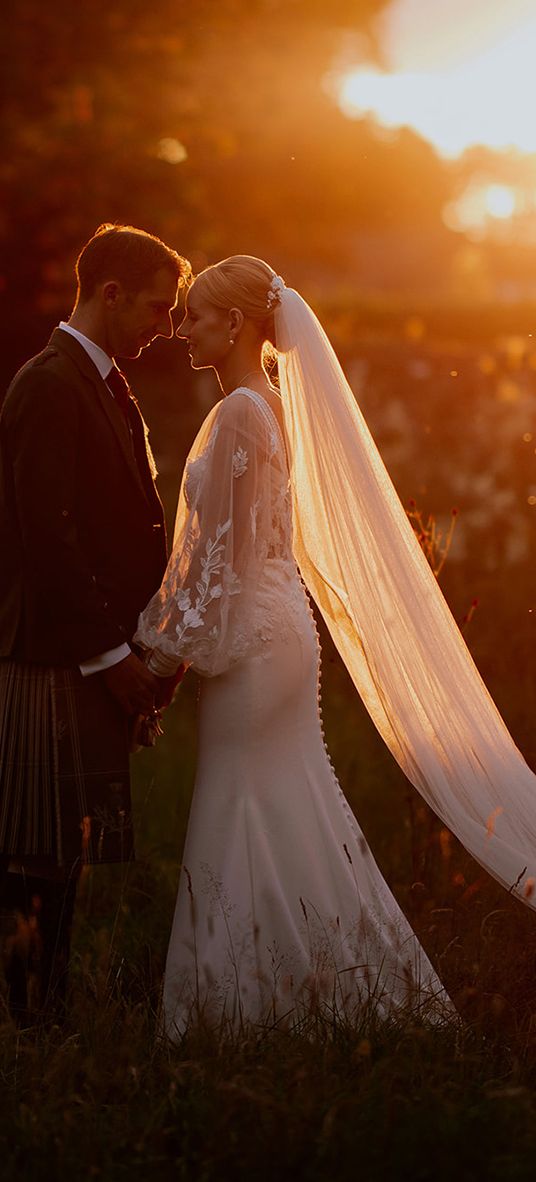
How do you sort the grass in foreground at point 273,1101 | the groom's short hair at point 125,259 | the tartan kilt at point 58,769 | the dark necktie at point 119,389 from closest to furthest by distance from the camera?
the grass in foreground at point 273,1101 < the tartan kilt at point 58,769 < the groom's short hair at point 125,259 < the dark necktie at point 119,389

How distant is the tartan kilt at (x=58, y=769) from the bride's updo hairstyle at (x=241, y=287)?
1160 mm

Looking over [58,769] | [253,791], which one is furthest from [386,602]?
[58,769]

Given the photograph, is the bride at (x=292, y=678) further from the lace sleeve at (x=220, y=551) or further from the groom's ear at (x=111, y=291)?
the groom's ear at (x=111, y=291)

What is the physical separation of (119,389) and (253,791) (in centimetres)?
129

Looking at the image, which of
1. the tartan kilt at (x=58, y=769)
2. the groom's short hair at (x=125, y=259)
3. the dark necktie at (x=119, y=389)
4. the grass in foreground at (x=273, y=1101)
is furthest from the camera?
the dark necktie at (x=119, y=389)

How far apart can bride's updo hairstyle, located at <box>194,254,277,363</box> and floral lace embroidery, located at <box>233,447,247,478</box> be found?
44cm

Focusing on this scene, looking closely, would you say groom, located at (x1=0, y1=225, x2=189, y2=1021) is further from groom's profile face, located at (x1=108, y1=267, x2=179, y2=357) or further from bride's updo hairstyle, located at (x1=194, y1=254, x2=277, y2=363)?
bride's updo hairstyle, located at (x1=194, y1=254, x2=277, y2=363)

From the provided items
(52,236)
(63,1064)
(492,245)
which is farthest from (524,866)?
(492,245)

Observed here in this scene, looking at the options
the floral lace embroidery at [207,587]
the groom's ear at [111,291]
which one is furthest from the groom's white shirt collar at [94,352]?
the floral lace embroidery at [207,587]

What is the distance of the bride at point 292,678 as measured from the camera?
3646mm

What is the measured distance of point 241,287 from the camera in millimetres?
3777

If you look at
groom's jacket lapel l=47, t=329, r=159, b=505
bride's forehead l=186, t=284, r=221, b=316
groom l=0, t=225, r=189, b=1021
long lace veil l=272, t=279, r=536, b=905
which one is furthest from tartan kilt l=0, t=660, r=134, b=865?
bride's forehead l=186, t=284, r=221, b=316

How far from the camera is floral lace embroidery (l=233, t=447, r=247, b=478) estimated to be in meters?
3.65

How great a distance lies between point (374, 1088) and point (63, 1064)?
2.38 ft
